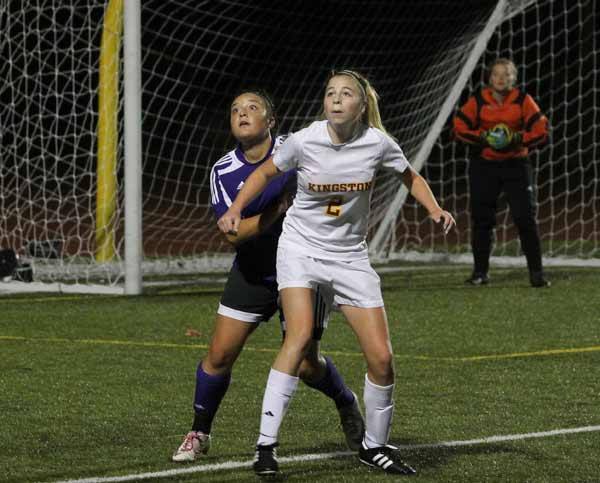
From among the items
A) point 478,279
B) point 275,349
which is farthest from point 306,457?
point 478,279

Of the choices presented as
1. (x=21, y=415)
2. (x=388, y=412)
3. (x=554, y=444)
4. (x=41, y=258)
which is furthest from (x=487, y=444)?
(x=41, y=258)

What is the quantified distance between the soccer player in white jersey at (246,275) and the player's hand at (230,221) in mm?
355

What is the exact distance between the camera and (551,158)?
1806 centimetres

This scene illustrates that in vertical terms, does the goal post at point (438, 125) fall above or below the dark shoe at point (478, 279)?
above

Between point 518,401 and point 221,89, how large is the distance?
21338 mm

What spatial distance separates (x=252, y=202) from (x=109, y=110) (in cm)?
704

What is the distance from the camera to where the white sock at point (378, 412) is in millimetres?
5246

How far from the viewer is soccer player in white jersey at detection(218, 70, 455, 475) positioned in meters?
5.20

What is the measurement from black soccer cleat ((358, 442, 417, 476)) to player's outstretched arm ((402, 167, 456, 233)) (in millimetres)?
836

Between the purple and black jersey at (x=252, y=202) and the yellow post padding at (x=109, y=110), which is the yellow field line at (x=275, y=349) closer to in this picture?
the purple and black jersey at (x=252, y=202)

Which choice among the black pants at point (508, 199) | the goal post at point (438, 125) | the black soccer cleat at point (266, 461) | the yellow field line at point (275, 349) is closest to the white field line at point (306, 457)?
the black soccer cleat at point (266, 461)

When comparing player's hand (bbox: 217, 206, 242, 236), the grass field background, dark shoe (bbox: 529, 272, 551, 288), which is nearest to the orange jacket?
dark shoe (bbox: 529, 272, 551, 288)

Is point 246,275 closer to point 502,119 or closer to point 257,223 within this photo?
point 257,223

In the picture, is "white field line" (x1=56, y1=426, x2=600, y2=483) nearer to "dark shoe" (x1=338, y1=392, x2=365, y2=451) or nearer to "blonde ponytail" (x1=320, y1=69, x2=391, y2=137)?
"dark shoe" (x1=338, y1=392, x2=365, y2=451)
